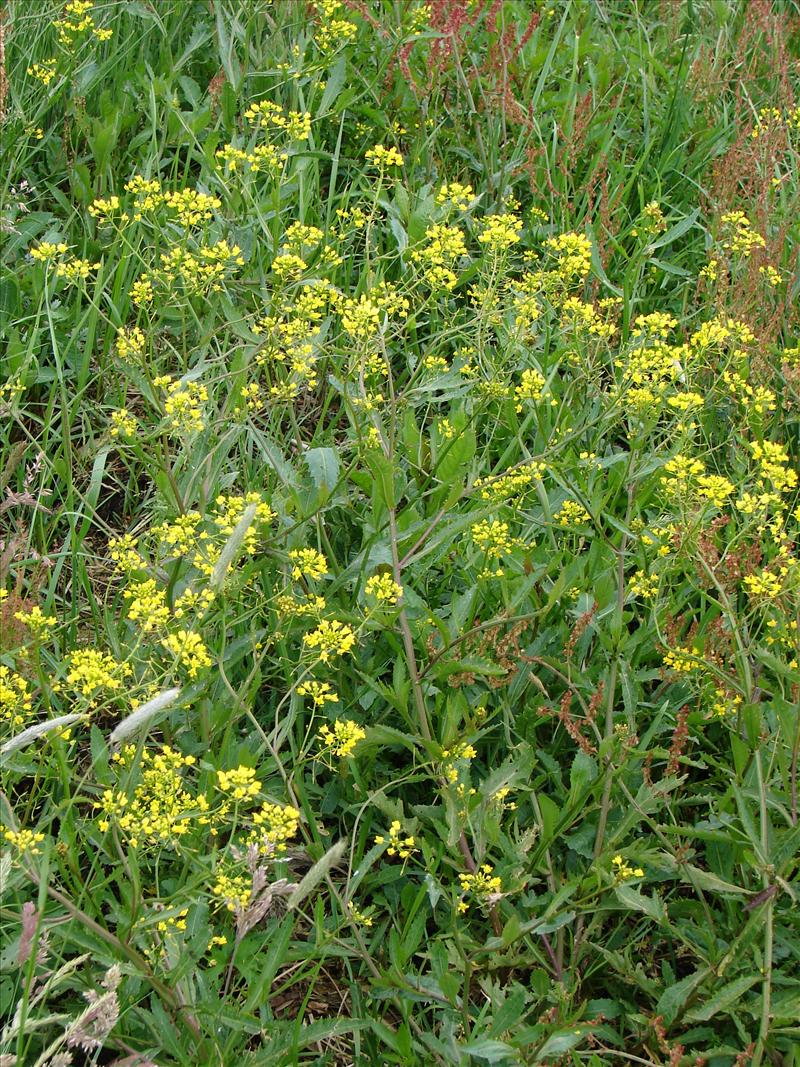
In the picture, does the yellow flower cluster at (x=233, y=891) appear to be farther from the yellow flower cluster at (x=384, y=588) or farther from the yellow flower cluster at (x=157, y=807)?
the yellow flower cluster at (x=384, y=588)

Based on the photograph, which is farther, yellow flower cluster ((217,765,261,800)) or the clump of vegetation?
the clump of vegetation

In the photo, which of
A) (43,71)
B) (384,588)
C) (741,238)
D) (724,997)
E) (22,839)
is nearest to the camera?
(22,839)

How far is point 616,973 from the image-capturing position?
2.33 meters

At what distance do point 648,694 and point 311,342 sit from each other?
110cm

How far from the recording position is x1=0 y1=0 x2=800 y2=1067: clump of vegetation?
207cm

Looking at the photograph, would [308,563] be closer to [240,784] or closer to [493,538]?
[493,538]

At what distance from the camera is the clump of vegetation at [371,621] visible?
2.07 metres

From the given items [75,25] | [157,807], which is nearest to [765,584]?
[157,807]

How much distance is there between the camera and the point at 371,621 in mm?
2314

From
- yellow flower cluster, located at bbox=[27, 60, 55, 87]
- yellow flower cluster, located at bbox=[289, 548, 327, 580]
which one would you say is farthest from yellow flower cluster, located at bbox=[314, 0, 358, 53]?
yellow flower cluster, located at bbox=[289, 548, 327, 580]

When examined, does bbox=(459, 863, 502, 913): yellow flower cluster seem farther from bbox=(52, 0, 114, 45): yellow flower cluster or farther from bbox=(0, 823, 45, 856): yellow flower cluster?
bbox=(52, 0, 114, 45): yellow flower cluster

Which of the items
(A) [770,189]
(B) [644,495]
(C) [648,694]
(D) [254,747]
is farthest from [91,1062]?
(A) [770,189]

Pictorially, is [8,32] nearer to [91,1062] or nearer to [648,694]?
[648,694]

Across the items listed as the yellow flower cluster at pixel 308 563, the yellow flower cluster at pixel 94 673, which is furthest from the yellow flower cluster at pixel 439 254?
the yellow flower cluster at pixel 94 673
